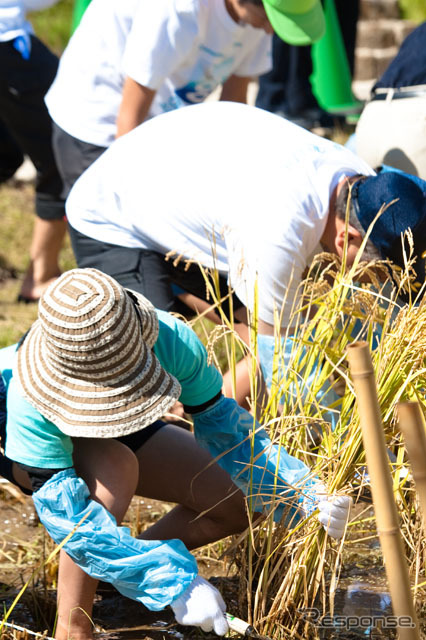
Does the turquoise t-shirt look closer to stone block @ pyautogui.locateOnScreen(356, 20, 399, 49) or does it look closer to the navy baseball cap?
the navy baseball cap

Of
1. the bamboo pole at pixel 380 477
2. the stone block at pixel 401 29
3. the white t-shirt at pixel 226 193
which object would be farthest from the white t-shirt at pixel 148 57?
the stone block at pixel 401 29

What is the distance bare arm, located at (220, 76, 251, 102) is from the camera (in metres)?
3.35

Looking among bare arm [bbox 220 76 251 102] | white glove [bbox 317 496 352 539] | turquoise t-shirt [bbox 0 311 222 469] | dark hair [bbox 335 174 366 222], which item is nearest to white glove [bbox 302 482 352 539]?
white glove [bbox 317 496 352 539]

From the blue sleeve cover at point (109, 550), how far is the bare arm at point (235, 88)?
1.95 m

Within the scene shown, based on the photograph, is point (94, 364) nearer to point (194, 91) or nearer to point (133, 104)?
point (133, 104)

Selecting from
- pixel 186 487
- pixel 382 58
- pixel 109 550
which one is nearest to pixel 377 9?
pixel 382 58

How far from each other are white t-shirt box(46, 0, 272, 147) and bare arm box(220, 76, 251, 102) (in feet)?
0.14

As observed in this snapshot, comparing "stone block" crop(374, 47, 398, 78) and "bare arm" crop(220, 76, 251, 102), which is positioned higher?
"bare arm" crop(220, 76, 251, 102)

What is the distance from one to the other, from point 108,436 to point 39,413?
153 millimetres

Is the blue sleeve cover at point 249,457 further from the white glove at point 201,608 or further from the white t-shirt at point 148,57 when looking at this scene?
the white t-shirt at point 148,57

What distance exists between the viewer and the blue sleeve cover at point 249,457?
6.61 ft

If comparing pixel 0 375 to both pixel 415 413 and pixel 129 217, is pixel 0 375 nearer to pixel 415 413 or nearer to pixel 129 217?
pixel 129 217

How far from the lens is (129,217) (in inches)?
101

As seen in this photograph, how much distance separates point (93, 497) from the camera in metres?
1.90
